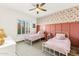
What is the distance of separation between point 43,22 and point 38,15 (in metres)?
0.14

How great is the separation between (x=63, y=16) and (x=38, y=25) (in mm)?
363

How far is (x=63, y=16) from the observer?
1058 mm

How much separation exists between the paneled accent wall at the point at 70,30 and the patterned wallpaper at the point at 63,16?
0.06 metres

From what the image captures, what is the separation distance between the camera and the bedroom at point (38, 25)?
3.21 ft

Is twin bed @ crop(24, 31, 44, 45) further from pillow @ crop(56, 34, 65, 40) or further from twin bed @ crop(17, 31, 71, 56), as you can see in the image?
pillow @ crop(56, 34, 65, 40)

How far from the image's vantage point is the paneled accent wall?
1.05 m

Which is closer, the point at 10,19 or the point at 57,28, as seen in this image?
the point at 10,19

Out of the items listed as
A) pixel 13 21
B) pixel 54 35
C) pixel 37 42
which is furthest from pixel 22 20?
pixel 54 35

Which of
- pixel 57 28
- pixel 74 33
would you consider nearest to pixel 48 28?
pixel 57 28

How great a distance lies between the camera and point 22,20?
1060mm

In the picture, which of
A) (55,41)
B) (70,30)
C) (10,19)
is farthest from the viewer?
(55,41)

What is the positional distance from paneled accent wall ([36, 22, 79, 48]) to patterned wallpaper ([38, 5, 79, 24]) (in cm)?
6

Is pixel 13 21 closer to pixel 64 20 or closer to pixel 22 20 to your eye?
pixel 22 20

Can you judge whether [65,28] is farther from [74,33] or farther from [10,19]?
[10,19]
